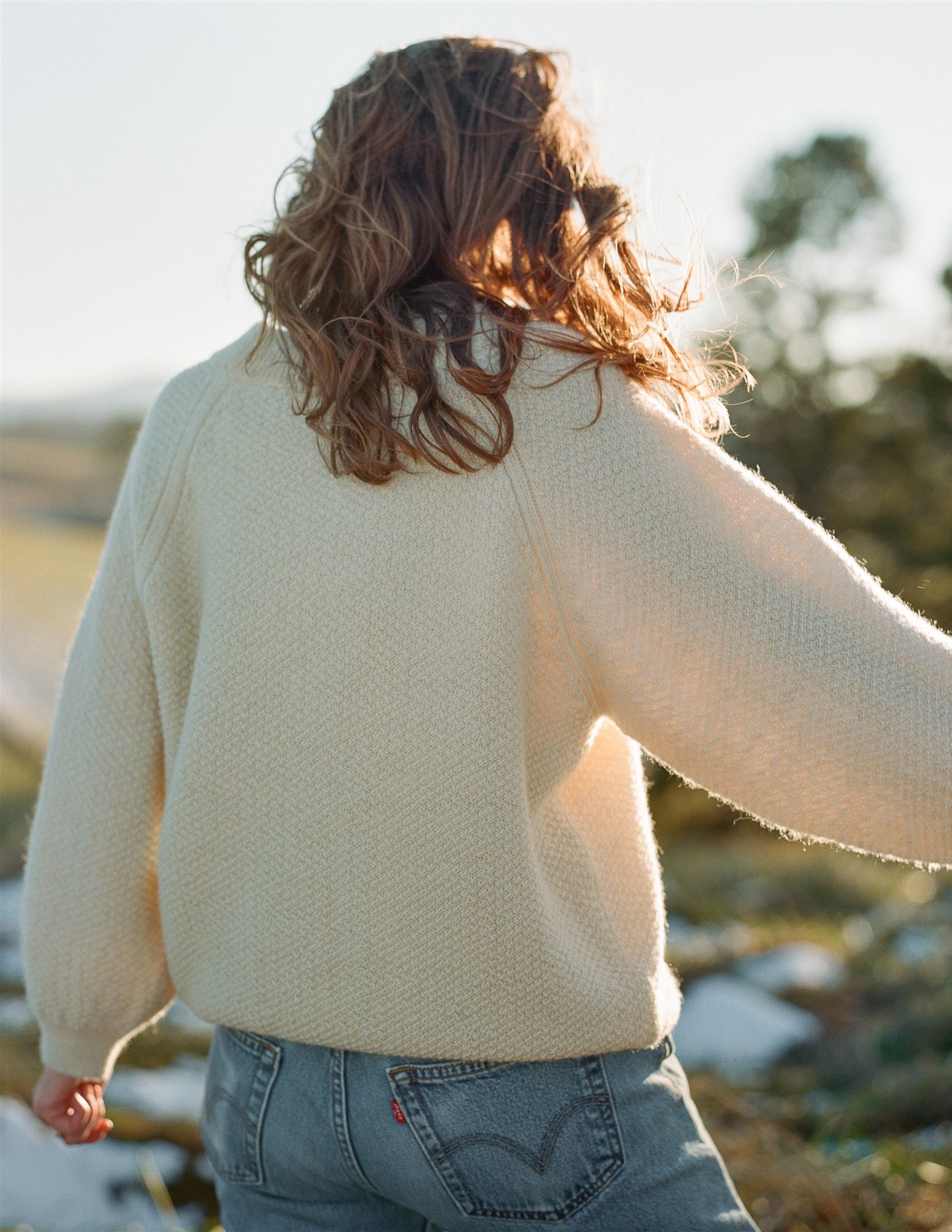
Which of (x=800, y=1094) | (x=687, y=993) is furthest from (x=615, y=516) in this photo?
(x=687, y=993)

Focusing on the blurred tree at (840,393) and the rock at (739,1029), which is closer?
the rock at (739,1029)

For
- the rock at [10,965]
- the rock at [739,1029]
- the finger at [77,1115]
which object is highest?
the finger at [77,1115]

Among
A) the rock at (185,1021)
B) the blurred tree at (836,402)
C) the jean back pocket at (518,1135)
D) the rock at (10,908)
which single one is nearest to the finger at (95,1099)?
the jean back pocket at (518,1135)

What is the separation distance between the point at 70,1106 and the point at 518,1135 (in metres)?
0.70

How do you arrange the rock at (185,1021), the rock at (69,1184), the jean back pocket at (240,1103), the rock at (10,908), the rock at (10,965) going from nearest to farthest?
the jean back pocket at (240,1103) < the rock at (69,1184) < the rock at (185,1021) < the rock at (10,965) < the rock at (10,908)

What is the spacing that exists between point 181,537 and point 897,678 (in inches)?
31.2

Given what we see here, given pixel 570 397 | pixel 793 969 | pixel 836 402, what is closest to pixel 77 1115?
pixel 570 397

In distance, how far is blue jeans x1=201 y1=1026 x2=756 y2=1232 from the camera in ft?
3.52

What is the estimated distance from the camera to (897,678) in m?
1.03

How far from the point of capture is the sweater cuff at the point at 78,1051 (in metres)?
1.40

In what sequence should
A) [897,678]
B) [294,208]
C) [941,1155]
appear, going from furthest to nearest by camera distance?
1. [941,1155]
2. [294,208]
3. [897,678]

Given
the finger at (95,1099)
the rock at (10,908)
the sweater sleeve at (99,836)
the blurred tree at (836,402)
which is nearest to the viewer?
the sweater sleeve at (99,836)

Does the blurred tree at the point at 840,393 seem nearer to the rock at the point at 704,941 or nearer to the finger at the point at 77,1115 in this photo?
the rock at the point at 704,941

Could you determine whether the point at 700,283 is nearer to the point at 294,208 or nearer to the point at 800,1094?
the point at 294,208
